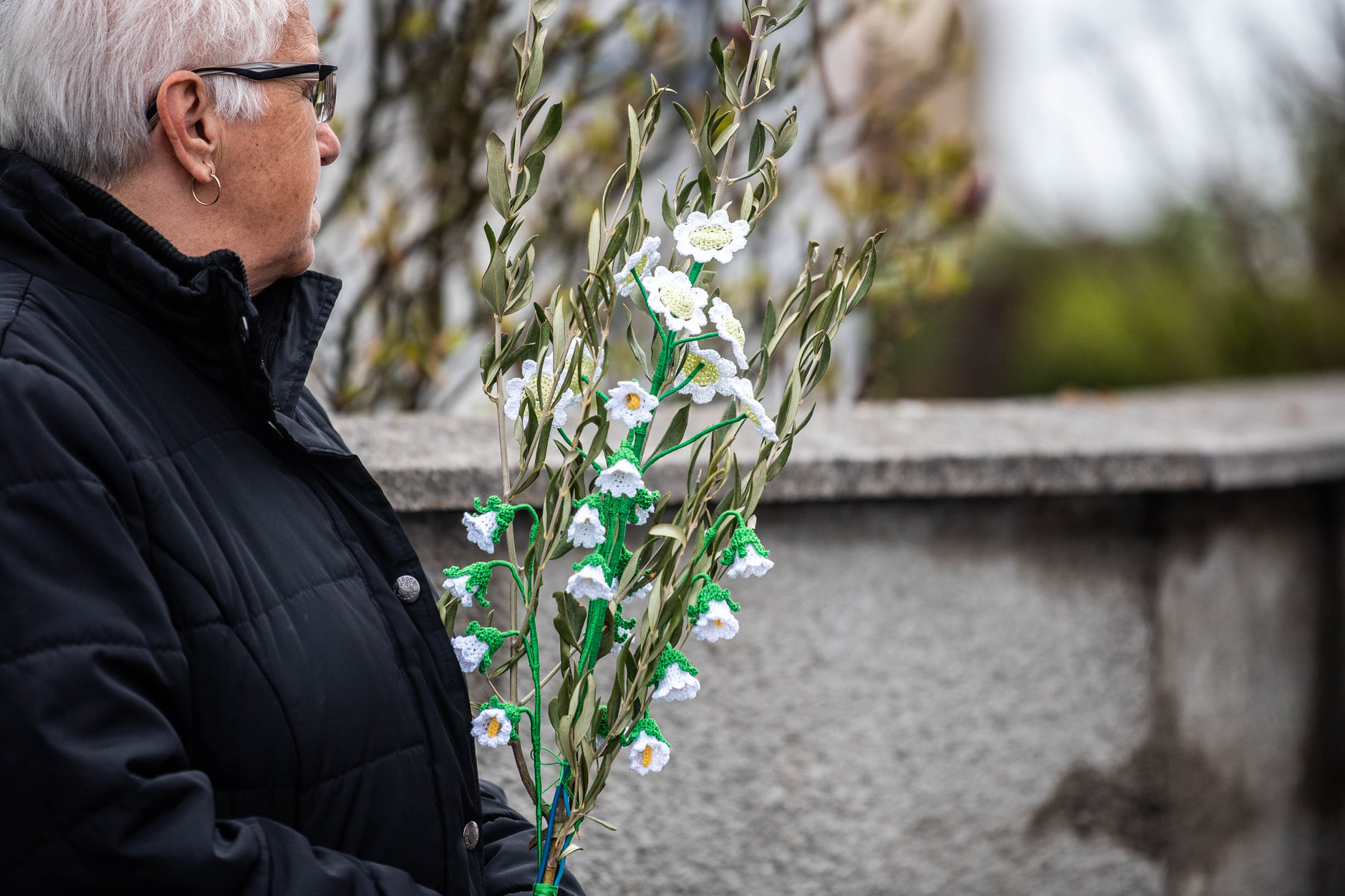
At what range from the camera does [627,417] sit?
1.22 m

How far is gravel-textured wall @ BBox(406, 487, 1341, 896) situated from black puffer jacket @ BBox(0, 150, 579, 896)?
0.72 meters

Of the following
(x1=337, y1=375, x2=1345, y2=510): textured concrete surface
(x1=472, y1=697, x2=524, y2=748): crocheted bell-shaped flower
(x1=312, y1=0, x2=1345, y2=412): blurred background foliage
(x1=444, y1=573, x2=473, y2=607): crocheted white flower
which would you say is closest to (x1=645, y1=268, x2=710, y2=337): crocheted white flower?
(x1=444, y1=573, x2=473, y2=607): crocheted white flower

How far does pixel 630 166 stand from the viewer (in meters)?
1.26

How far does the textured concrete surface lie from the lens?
2.07 metres

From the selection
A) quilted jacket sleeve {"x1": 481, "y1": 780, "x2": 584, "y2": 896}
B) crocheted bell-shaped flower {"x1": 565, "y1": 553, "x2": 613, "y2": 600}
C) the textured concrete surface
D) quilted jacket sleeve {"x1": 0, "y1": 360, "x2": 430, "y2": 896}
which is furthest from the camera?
the textured concrete surface

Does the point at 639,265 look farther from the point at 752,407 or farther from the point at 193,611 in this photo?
the point at 193,611

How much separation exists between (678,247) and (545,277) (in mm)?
2093

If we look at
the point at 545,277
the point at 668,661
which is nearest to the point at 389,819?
the point at 668,661

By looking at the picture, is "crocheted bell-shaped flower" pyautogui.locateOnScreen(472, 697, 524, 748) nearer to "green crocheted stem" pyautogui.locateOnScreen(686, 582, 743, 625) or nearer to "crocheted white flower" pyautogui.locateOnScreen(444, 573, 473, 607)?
"crocheted white flower" pyautogui.locateOnScreen(444, 573, 473, 607)

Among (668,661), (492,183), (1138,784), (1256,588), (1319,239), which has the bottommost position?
(1138,784)

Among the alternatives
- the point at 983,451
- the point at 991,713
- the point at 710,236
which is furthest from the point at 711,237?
the point at 991,713

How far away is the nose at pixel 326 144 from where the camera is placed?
1.46 meters

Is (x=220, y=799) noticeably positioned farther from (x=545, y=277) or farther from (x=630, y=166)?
(x=545, y=277)

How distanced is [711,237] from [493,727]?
0.57m
